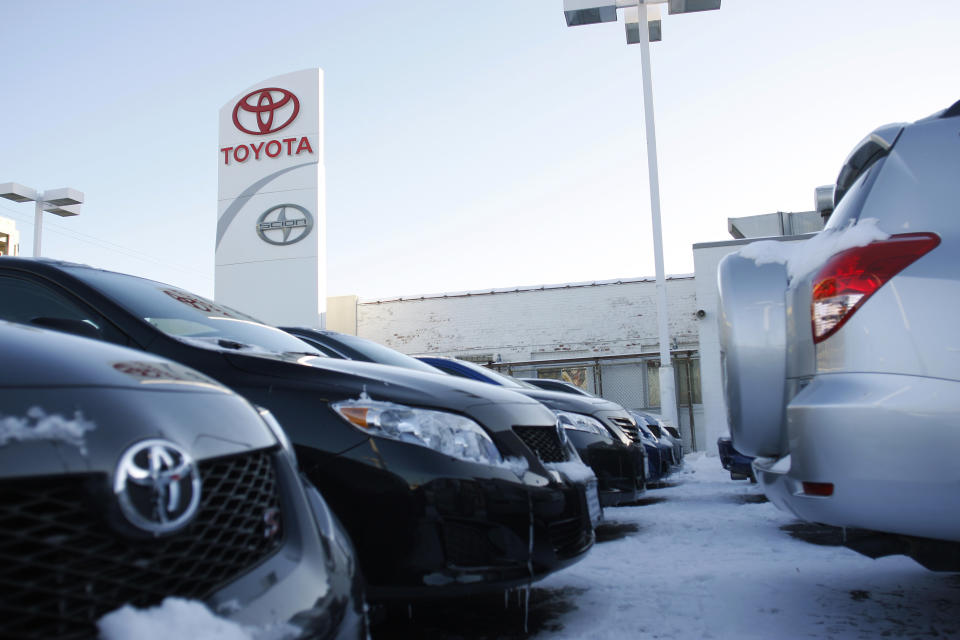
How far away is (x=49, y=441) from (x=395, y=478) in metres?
1.39

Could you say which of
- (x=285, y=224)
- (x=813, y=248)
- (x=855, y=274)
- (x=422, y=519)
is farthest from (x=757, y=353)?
(x=285, y=224)

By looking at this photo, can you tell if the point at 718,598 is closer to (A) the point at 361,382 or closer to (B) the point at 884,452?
(B) the point at 884,452

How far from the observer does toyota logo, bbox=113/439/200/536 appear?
1188 millimetres

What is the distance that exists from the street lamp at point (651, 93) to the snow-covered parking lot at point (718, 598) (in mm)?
9940

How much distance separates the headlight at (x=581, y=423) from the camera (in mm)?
5344

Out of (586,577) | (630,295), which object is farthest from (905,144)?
(630,295)

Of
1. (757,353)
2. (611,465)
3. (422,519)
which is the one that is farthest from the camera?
(611,465)

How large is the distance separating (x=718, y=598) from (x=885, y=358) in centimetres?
157

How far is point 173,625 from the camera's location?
3.80 feet

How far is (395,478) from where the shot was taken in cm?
245

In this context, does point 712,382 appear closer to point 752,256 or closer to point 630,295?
point 630,295

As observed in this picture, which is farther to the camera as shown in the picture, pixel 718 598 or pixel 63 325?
pixel 718 598

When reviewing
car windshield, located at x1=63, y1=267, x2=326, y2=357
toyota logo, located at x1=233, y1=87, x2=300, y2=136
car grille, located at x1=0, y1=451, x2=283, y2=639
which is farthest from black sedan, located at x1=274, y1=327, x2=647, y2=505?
toyota logo, located at x1=233, y1=87, x2=300, y2=136

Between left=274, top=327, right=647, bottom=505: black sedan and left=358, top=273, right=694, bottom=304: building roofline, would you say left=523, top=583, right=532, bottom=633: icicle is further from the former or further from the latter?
left=358, top=273, right=694, bottom=304: building roofline
